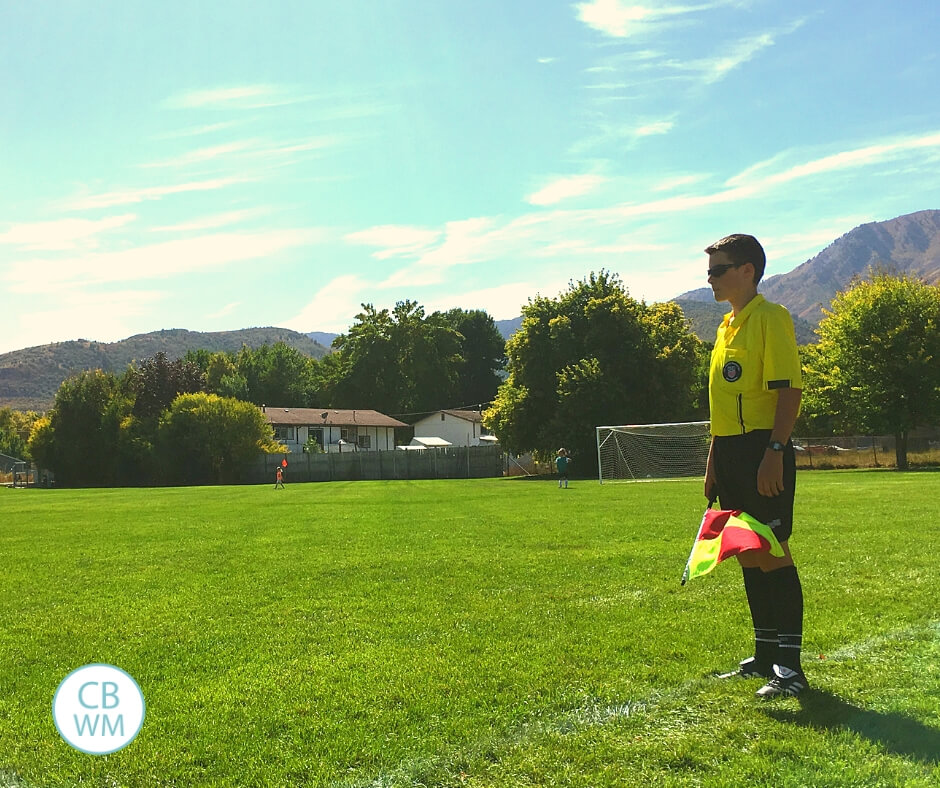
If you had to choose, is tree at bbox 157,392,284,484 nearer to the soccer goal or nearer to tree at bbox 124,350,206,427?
tree at bbox 124,350,206,427

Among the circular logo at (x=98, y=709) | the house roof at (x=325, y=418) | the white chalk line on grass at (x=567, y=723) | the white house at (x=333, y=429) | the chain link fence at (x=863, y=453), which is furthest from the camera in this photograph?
the white house at (x=333, y=429)

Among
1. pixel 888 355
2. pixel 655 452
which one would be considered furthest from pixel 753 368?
pixel 888 355

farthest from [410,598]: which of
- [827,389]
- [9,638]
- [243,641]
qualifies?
[827,389]

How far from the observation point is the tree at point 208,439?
53.8 metres

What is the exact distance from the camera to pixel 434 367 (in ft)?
273

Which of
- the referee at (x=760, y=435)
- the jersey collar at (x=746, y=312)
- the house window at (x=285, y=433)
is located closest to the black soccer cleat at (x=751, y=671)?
the referee at (x=760, y=435)

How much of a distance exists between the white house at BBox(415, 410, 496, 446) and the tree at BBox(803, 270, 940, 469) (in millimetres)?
42926

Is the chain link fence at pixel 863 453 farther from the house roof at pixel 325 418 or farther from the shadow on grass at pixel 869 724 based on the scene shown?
the house roof at pixel 325 418

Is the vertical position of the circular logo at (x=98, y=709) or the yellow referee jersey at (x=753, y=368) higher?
the yellow referee jersey at (x=753, y=368)

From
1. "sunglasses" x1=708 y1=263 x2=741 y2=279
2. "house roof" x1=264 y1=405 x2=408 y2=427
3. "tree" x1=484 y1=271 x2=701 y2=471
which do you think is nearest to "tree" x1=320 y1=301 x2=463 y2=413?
"house roof" x1=264 y1=405 x2=408 y2=427

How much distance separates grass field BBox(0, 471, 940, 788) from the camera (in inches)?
114

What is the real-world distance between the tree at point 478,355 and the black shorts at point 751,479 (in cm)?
8625

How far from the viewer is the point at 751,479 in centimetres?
380

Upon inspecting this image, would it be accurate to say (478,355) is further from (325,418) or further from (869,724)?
(869,724)
